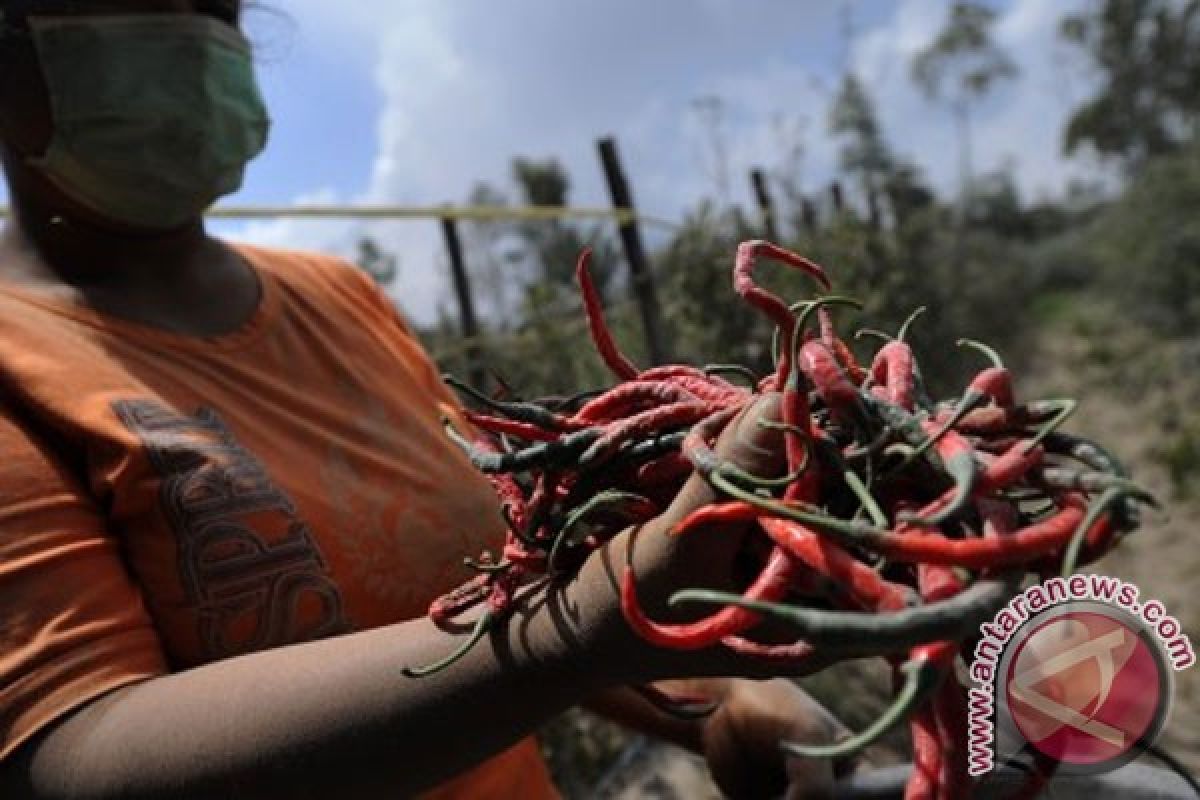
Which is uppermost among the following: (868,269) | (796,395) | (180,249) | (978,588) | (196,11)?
(196,11)

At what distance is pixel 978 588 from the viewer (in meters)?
0.66

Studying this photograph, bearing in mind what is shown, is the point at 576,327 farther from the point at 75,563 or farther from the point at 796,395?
the point at 796,395

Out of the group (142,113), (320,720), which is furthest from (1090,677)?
(142,113)

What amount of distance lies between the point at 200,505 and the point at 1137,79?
31958 mm

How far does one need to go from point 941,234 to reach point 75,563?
18098 millimetres

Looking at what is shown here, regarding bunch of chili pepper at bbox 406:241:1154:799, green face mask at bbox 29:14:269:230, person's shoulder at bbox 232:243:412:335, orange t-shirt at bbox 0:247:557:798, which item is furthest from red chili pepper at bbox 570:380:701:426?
green face mask at bbox 29:14:269:230

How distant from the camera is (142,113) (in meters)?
1.61

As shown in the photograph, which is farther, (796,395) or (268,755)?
(268,755)

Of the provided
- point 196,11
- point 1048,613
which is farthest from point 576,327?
point 1048,613

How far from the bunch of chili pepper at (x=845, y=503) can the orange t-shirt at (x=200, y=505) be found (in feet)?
1.07

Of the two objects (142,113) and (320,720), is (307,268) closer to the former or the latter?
(142,113)

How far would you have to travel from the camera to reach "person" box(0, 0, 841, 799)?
94cm

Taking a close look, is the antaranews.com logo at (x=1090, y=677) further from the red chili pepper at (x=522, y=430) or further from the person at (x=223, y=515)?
the red chili pepper at (x=522, y=430)

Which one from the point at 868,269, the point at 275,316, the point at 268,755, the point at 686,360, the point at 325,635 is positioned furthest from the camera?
the point at 868,269
